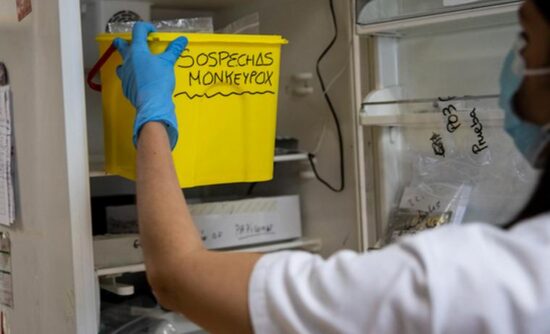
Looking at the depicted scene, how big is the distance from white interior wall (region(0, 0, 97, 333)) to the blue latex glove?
4.1 inches

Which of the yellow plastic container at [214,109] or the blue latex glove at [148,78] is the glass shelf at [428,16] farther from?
the blue latex glove at [148,78]

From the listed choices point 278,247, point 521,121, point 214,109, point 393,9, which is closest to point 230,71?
point 214,109

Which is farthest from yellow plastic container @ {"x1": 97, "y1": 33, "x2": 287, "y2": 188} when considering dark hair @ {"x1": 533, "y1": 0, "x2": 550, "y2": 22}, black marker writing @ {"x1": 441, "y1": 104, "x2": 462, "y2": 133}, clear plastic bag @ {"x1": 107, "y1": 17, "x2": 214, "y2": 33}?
dark hair @ {"x1": 533, "y1": 0, "x2": 550, "y2": 22}

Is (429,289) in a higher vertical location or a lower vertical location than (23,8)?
lower

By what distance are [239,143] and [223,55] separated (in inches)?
7.0

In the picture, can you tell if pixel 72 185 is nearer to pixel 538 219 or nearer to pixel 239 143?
pixel 239 143

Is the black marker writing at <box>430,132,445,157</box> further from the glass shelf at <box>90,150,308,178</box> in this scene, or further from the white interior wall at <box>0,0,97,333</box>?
the white interior wall at <box>0,0,97,333</box>

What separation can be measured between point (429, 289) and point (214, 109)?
73 centimetres

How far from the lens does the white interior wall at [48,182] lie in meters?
1.30

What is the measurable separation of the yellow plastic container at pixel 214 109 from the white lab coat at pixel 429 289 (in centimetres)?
56

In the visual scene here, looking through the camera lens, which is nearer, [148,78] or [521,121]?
[521,121]

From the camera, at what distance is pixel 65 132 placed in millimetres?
1293

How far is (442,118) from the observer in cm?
140

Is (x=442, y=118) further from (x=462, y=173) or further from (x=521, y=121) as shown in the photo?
(x=521, y=121)
